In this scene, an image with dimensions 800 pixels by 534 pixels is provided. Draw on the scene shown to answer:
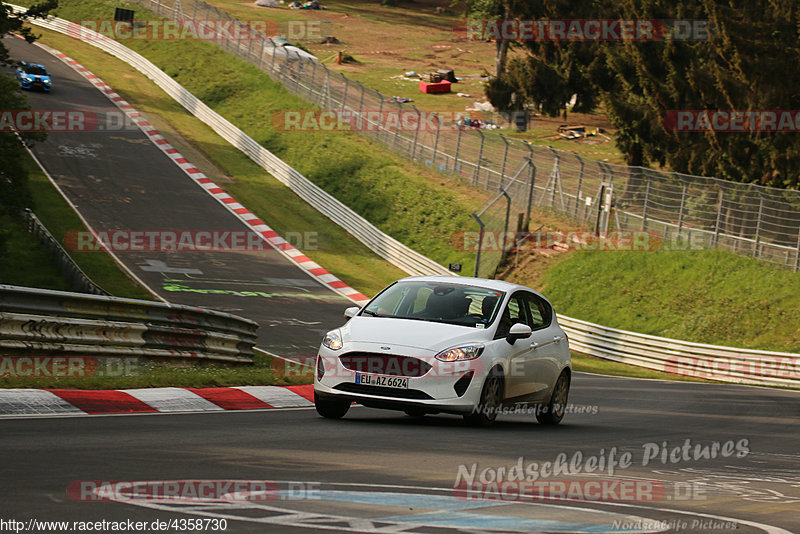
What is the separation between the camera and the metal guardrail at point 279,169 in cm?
3709

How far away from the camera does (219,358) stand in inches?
603

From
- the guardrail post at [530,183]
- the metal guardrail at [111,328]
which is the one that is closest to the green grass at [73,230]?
the metal guardrail at [111,328]

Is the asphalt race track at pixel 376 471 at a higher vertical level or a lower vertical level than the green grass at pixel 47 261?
higher

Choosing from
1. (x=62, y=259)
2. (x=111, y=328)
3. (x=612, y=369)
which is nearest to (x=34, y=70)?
(x=62, y=259)

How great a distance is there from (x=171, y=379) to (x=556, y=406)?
4.55 m

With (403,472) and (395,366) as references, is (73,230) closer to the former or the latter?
(395,366)

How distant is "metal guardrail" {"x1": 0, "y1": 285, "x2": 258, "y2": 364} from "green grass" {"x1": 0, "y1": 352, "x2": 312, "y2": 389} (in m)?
0.29

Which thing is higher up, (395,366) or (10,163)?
(395,366)

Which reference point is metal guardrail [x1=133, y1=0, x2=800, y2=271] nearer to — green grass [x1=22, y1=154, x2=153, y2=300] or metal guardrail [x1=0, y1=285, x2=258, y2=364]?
green grass [x1=22, y1=154, x2=153, y2=300]

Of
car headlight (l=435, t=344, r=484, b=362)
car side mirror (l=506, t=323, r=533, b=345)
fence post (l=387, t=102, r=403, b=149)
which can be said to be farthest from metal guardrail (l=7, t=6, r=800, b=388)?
car headlight (l=435, t=344, r=484, b=362)

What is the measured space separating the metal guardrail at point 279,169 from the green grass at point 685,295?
456 cm

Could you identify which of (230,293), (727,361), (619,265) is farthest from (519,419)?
(619,265)

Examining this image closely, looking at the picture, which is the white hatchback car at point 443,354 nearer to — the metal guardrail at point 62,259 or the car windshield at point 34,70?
the metal guardrail at point 62,259

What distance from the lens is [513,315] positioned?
11.7 metres
